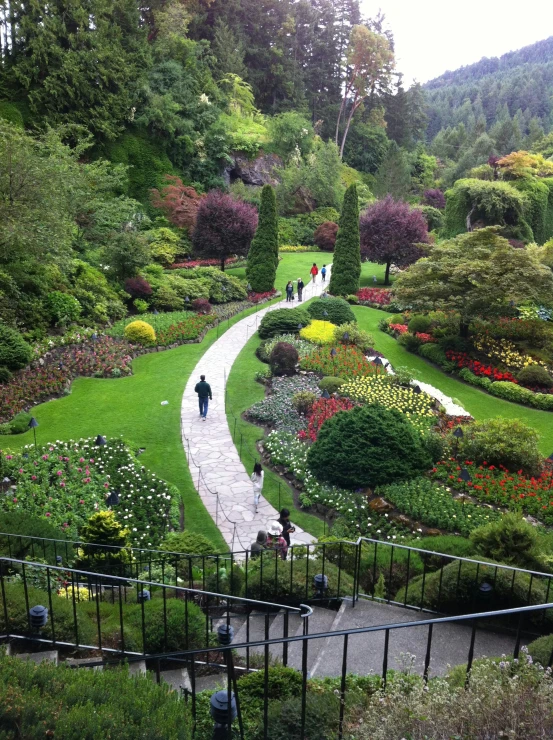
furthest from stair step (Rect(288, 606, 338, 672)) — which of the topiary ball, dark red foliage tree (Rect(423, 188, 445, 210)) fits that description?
dark red foliage tree (Rect(423, 188, 445, 210))

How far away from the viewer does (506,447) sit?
12391 mm

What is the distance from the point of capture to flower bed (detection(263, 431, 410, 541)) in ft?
34.5

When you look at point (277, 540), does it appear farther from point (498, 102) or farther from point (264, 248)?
point (498, 102)

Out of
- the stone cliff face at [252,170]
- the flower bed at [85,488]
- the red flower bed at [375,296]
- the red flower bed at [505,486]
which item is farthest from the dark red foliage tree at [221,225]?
the red flower bed at [505,486]

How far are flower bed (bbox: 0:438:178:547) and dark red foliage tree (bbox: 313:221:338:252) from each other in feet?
91.6

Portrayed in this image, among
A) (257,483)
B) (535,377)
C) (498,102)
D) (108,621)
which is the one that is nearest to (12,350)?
(257,483)

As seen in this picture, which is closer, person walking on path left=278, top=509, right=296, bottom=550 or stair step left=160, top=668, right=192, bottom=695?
stair step left=160, top=668, right=192, bottom=695

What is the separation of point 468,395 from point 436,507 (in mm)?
7421

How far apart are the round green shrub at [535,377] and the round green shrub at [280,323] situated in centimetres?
795

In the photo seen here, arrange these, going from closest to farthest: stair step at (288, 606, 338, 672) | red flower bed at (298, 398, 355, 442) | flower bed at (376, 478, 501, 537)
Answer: stair step at (288, 606, 338, 672)
flower bed at (376, 478, 501, 537)
red flower bed at (298, 398, 355, 442)

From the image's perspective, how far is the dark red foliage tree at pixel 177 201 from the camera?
32.0 m

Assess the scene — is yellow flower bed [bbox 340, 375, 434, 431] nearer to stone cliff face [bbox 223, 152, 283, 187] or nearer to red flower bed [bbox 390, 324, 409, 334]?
red flower bed [bbox 390, 324, 409, 334]

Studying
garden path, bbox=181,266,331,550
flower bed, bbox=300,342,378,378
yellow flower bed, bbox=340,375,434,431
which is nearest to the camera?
garden path, bbox=181,266,331,550

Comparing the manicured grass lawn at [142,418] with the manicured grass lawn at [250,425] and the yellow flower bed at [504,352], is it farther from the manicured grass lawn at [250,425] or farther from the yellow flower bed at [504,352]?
the yellow flower bed at [504,352]
